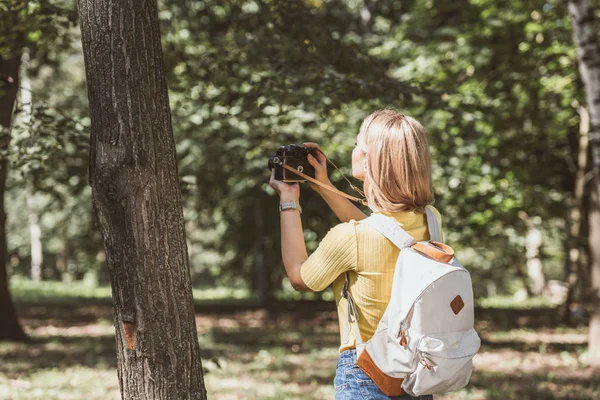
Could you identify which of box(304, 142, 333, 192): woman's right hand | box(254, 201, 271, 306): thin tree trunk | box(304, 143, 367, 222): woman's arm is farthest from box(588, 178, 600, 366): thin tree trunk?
box(254, 201, 271, 306): thin tree trunk

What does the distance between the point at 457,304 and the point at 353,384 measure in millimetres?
488

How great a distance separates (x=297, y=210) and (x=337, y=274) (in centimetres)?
37

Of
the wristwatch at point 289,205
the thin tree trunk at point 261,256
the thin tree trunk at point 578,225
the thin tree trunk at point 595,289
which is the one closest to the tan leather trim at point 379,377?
the wristwatch at point 289,205

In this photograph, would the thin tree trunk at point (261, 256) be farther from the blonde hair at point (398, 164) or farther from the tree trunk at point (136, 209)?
the blonde hair at point (398, 164)

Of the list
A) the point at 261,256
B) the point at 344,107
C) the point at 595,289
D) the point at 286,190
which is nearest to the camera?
the point at 286,190

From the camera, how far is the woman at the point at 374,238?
233 centimetres

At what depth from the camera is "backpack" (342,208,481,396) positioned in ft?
7.38

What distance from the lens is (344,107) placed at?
7.69 metres

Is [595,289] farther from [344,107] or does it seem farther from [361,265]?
[361,265]

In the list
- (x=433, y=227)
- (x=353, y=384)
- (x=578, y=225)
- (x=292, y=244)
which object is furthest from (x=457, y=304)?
(x=578, y=225)

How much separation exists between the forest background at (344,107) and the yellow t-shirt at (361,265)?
112 inches

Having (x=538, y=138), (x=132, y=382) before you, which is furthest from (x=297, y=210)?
(x=538, y=138)

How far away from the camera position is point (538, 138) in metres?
13.4

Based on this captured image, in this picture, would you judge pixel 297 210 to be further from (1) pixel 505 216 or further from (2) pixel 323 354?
(1) pixel 505 216
